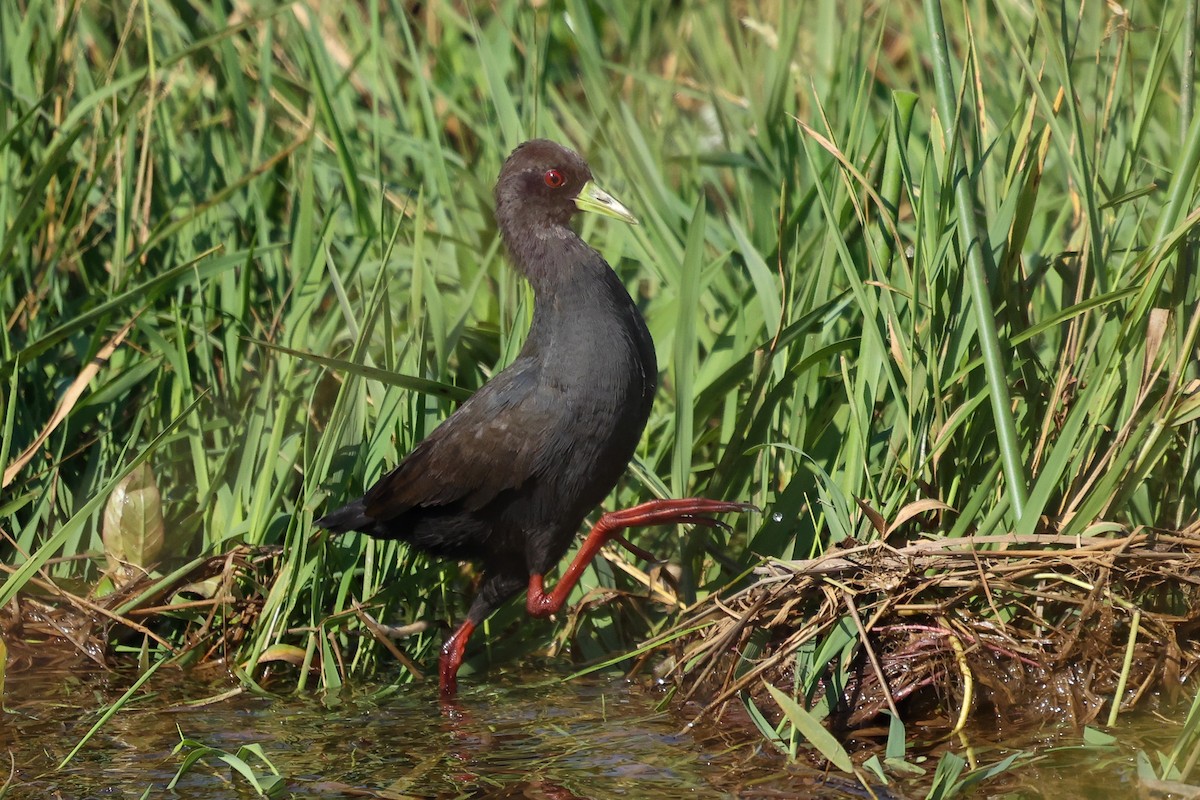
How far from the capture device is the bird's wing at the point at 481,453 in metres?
3.27

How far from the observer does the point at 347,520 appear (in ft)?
10.9

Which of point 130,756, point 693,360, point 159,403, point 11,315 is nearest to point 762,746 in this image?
point 693,360

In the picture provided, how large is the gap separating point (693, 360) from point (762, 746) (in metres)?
1.11

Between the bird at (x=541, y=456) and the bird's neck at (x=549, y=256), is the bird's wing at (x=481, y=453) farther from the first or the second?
the bird's neck at (x=549, y=256)

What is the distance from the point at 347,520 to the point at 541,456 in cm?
51

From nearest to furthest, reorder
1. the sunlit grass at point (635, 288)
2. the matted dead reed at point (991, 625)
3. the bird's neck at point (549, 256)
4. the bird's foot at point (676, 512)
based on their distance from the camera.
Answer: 1. the matted dead reed at point (991, 625)
2. the sunlit grass at point (635, 288)
3. the bird's foot at point (676, 512)
4. the bird's neck at point (549, 256)

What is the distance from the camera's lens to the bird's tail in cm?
333

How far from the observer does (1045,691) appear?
2.85 m

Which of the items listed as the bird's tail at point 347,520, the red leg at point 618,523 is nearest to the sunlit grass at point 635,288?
the bird's tail at point 347,520

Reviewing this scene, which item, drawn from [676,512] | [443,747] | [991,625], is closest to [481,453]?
[676,512]

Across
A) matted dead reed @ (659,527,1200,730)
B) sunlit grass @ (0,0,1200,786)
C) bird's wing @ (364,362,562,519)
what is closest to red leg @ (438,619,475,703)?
sunlit grass @ (0,0,1200,786)

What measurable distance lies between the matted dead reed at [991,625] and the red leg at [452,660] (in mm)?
836

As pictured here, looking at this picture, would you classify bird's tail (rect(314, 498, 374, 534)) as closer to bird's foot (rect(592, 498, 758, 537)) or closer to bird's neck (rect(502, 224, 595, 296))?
bird's foot (rect(592, 498, 758, 537))

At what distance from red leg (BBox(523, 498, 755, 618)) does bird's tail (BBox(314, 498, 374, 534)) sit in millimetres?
410
